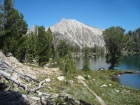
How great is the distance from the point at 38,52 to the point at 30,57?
47.0 feet

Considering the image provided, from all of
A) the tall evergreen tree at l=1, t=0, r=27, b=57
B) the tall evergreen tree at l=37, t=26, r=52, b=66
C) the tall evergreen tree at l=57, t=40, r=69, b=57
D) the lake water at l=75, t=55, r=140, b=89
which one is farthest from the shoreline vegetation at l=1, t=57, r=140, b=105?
the tall evergreen tree at l=57, t=40, r=69, b=57

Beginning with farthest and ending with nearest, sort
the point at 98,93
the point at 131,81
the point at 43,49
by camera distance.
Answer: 1. the point at 43,49
2. the point at 131,81
3. the point at 98,93

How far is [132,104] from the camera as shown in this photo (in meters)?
24.2

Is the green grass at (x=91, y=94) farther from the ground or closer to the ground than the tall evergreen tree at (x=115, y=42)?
closer to the ground

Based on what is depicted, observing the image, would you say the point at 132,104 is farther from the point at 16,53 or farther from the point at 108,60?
the point at 108,60

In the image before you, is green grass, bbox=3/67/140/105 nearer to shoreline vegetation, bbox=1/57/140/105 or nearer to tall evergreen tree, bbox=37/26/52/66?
shoreline vegetation, bbox=1/57/140/105

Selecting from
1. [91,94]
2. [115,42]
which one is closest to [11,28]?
[91,94]

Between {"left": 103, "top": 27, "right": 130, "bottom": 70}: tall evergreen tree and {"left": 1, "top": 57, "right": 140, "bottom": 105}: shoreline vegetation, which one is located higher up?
{"left": 103, "top": 27, "right": 130, "bottom": 70}: tall evergreen tree

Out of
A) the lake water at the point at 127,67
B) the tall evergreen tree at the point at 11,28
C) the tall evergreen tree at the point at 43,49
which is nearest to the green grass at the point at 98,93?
the lake water at the point at 127,67

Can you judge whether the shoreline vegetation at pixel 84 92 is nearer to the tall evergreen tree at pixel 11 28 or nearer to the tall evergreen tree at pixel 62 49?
the tall evergreen tree at pixel 11 28

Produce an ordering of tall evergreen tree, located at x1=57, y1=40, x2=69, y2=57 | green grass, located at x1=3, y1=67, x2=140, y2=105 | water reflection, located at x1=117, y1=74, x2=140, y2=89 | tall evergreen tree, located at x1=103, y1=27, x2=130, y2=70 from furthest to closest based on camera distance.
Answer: tall evergreen tree, located at x1=57, y1=40, x2=69, y2=57 < tall evergreen tree, located at x1=103, y1=27, x2=130, y2=70 < water reflection, located at x1=117, y1=74, x2=140, y2=89 < green grass, located at x1=3, y1=67, x2=140, y2=105

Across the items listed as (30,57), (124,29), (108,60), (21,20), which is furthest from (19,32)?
(124,29)

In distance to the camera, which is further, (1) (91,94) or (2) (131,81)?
(2) (131,81)

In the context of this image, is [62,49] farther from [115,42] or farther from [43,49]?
[43,49]
